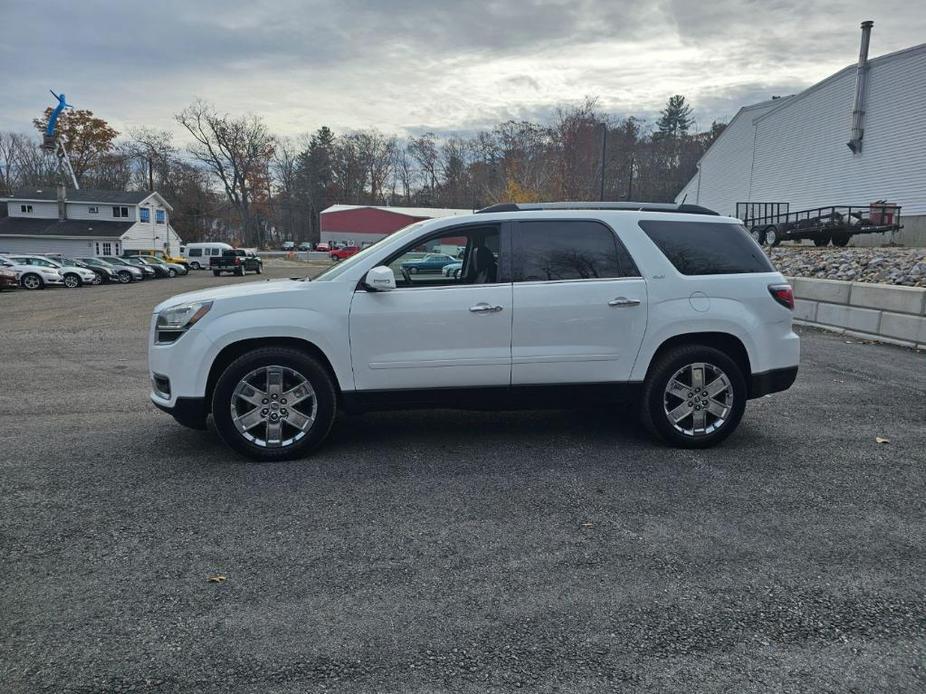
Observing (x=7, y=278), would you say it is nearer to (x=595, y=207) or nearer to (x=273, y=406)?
(x=273, y=406)

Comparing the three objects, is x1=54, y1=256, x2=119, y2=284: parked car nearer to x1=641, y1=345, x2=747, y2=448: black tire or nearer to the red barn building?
x1=641, y1=345, x2=747, y2=448: black tire

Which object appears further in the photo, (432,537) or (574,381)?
(574,381)

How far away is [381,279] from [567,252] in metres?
1.50

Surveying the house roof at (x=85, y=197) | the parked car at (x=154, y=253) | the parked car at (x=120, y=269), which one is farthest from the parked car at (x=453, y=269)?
the house roof at (x=85, y=197)

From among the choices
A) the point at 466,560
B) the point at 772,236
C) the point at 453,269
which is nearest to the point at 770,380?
the point at 453,269

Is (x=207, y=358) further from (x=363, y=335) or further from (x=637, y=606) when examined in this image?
(x=637, y=606)

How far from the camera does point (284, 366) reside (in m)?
4.78

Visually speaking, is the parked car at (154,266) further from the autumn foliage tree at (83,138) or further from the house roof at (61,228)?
the autumn foliage tree at (83,138)

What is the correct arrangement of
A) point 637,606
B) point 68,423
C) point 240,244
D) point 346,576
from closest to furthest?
point 637,606 < point 346,576 < point 68,423 < point 240,244

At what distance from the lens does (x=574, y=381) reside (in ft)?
16.7

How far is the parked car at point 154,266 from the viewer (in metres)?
42.0

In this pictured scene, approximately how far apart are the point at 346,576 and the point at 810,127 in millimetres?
38154

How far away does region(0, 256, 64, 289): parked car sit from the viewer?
3019 cm

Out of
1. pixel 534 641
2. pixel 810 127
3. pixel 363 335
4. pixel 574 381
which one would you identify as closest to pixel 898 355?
pixel 574 381
